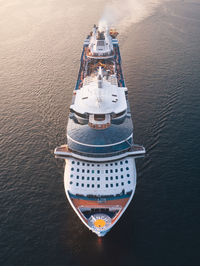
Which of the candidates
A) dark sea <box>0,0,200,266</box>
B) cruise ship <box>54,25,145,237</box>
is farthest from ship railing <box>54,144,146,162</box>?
dark sea <box>0,0,200,266</box>

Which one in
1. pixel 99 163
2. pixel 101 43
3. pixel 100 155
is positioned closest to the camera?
pixel 100 155

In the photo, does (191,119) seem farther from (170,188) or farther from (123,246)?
(123,246)

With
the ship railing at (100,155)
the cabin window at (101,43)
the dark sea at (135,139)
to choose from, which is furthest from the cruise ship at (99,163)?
the cabin window at (101,43)

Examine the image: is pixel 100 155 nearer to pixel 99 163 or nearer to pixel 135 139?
pixel 99 163

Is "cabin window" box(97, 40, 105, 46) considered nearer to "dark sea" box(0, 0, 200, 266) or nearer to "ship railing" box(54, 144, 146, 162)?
"dark sea" box(0, 0, 200, 266)

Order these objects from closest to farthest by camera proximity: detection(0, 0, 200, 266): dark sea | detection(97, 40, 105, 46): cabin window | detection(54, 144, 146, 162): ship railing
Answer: detection(0, 0, 200, 266): dark sea → detection(54, 144, 146, 162): ship railing → detection(97, 40, 105, 46): cabin window

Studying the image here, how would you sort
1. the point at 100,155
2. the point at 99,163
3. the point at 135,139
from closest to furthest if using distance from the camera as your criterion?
the point at 100,155 < the point at 99,163 < the point at 135,139

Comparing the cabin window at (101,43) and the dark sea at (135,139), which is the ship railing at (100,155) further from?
the cabin window at (101,43)

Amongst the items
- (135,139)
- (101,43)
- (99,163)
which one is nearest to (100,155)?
(99,163)
